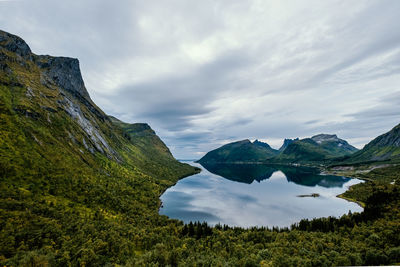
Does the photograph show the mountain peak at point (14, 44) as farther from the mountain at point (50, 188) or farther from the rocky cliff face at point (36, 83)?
the mountain at point (50, 188)

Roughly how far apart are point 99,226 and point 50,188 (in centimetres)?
3199

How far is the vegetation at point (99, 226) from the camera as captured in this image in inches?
1652

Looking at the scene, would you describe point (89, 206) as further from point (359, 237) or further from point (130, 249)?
point (359, 237)

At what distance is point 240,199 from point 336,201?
279 feet

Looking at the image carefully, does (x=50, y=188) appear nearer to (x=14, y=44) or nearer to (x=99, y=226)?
(x=99, y=226)

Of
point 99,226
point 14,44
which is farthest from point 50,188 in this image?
point 14,44

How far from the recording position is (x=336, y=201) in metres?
148

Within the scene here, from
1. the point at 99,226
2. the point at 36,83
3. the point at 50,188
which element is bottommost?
the point at 99,226

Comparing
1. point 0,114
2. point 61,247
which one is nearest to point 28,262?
point 61,247

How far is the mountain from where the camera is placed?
44094 millimetres

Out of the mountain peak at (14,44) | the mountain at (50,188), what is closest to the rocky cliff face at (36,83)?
the mountain peak at (14,44)

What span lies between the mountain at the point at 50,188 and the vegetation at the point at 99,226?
34 centimetres

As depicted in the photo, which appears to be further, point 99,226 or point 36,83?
point 36,83

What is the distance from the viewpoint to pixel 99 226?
62.7 m
